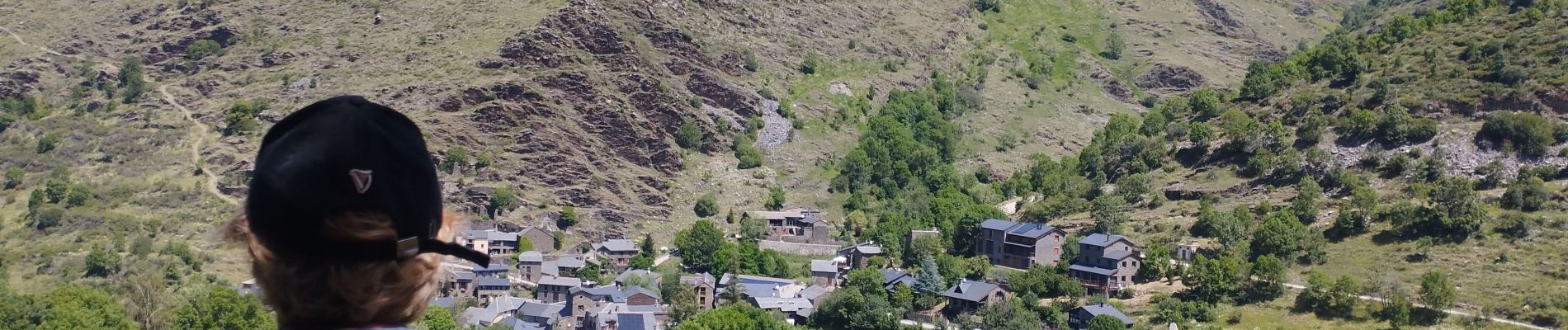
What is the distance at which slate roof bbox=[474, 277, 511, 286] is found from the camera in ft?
190

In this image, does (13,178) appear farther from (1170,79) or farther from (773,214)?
(1170,79)

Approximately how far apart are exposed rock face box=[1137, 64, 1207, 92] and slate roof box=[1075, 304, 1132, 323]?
188 ft

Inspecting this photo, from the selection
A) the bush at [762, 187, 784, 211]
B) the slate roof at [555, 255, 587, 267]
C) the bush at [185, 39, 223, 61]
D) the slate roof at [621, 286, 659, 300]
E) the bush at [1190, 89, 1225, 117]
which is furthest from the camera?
the bush at [185, 39, 223, 61]

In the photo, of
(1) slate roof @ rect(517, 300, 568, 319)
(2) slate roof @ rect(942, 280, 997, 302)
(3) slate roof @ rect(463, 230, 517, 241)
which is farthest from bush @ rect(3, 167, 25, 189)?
(2) slate roof @ rect(942, 280, 997, 302)

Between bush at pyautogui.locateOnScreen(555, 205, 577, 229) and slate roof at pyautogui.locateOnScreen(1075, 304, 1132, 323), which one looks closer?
slate roof at pyautogui.locateOnScreen(1075, 304, 1132, 323)

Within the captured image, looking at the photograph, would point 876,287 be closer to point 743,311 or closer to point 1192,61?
point 743,311

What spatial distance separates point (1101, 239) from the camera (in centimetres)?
5753

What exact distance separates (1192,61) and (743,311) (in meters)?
68.8

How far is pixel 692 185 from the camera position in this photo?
73125 millimetres

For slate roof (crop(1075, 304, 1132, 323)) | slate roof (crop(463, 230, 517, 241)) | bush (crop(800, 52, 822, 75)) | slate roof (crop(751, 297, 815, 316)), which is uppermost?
bush (crop(800, 52, 822, 75))

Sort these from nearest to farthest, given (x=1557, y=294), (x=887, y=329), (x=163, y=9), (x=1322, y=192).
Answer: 1. (x=1557, y=294)
2. (x=887, y=329)
3. (x=1322, y=192)
4. (x=163, y=9)

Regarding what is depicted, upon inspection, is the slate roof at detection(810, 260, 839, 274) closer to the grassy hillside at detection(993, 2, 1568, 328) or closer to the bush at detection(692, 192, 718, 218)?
the bush at detection(692, 192, 718, 218)

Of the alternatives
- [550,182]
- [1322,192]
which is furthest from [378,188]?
[550,182]

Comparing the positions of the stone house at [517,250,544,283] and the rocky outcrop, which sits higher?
the rocky outcrop
